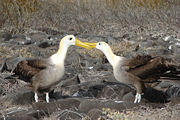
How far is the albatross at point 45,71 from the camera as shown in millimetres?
4911

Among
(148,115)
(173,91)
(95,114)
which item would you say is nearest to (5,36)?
(173,91)

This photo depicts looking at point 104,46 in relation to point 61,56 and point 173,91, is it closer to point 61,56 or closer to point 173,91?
point 61,56

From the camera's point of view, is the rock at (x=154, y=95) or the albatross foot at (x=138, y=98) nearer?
the albatross foot at (x=138, y=98)

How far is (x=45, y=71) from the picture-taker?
196 inches

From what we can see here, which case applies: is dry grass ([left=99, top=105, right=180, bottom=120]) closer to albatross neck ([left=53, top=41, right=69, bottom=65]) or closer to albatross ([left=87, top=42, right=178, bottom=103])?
albatross ([left=87, top=42, right=178, bottom=103])

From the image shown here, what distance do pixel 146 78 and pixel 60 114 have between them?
1.25 meters

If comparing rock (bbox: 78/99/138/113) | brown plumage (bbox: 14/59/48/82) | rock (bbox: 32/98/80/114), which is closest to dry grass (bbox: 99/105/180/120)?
rock (bbox: 78/99/138/113)

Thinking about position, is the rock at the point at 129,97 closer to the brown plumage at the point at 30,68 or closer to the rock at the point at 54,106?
the rock at the point at 54,106

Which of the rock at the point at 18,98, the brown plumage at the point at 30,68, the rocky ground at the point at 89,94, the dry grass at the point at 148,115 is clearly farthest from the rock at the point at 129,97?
the rock at the point at 18,98

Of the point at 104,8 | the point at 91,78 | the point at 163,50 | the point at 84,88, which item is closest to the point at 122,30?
the point at 104,8

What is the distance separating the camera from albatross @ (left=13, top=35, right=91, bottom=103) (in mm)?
4911

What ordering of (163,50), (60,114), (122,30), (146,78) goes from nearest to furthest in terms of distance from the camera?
(60,114), (146,78), (163,50), (122,30)

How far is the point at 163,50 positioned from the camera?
899cm

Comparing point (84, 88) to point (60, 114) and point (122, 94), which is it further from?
point (60, 114)
